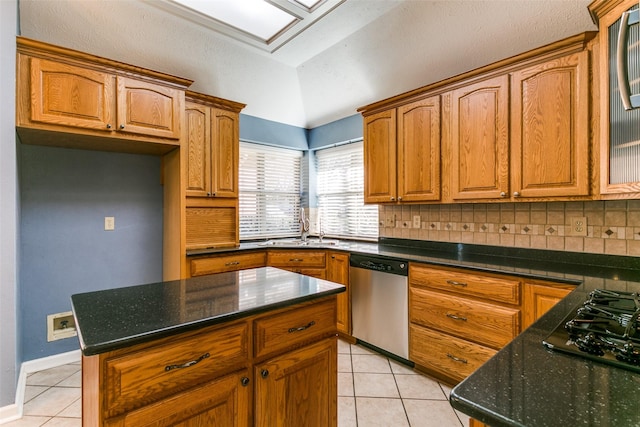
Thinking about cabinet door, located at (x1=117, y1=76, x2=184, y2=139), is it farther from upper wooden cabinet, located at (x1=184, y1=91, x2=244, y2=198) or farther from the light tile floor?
the light tile floor

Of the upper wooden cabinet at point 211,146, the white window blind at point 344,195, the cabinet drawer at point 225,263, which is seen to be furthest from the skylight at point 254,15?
the cabinet drawer at point 225,263

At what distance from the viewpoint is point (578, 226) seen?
228 centimetres

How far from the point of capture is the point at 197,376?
44.2 inches

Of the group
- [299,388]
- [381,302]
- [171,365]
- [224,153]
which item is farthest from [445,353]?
[224,153]

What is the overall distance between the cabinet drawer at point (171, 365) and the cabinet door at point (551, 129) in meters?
2.11

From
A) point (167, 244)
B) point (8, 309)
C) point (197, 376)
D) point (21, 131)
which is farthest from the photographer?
point (167, 244)

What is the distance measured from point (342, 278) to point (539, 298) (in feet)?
5.37

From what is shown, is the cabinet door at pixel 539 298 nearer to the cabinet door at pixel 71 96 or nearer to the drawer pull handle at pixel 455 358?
the drawer pull handle at pixel 455 358

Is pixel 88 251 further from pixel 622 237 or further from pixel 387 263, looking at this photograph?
pixel 622 237

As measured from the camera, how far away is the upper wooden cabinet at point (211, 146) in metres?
3.10

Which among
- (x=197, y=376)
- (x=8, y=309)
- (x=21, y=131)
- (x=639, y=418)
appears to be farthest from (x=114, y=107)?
(x=639, y=418)

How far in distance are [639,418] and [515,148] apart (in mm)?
2077

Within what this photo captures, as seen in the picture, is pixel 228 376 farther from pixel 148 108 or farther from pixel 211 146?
pixel 211 146

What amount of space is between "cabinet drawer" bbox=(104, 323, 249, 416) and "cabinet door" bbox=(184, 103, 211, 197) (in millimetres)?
2203
